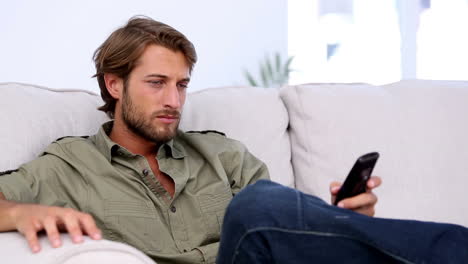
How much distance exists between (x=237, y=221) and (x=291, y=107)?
3.86 ft

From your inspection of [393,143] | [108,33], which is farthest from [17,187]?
[108,33]

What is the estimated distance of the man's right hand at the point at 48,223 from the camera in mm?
1046

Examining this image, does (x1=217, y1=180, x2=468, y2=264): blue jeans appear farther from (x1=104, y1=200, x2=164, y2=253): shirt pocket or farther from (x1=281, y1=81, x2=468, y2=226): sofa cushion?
(x1=281, y1=81, x2=468, y2=226): sofa cushion

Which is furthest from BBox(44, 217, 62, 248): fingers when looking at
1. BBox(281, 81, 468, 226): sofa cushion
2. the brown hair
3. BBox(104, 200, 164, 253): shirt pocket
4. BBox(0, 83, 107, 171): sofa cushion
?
BBox(281, 81, 468, 226): sofa cushion

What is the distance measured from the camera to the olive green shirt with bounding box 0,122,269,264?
59.3 inches

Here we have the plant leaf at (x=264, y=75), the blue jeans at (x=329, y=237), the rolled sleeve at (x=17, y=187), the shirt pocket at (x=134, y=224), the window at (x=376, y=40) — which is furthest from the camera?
the window at (x=376, y=40)

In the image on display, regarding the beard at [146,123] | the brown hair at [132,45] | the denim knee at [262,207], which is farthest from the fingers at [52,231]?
the brown hair at [132,45]

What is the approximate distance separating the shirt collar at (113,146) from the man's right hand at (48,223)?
507mm

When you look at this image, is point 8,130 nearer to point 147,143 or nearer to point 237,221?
point 147,143

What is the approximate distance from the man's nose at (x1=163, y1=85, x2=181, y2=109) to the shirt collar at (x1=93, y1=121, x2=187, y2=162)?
11cm

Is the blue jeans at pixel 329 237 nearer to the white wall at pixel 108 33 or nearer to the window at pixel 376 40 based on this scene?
the white wall at pixel 108 33

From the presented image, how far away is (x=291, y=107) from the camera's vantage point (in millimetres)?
2074

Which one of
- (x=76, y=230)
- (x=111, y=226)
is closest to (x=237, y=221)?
(x=76, y=230)

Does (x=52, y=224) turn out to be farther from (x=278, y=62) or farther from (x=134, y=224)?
(x=278, y=62)
